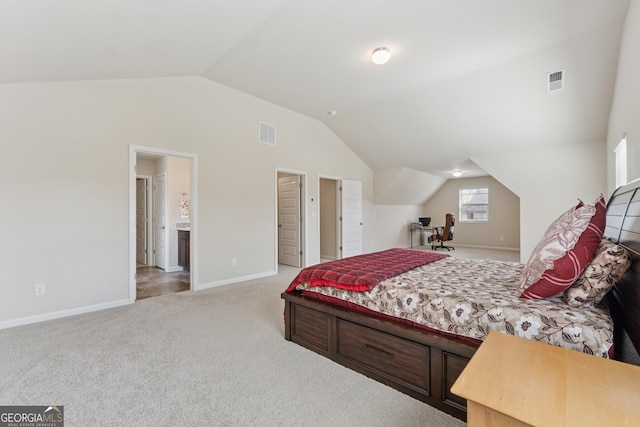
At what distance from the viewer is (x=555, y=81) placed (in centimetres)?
377

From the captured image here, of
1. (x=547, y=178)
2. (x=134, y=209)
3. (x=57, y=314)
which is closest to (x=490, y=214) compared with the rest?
(x=547, y=178)

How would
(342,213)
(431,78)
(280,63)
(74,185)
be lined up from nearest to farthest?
(74,185), (280,63), (431,78), (342,213)

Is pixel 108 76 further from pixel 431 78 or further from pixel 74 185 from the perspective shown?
pixel 431 78

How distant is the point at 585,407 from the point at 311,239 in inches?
210

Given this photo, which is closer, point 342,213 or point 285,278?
point 285,278

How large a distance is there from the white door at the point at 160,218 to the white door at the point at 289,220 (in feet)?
7.59

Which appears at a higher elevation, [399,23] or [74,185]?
[399,23]

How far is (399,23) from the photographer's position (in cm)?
290

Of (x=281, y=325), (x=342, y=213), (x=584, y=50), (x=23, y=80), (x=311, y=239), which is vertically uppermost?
(x=584, y=50)

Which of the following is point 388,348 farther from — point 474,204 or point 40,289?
point 474,204

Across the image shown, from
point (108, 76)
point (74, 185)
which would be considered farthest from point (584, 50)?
point (74, 185)

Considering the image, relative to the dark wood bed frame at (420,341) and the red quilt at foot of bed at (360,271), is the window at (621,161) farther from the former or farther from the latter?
the red quilt at foot of bed at (360,271)

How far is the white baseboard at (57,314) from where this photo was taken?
2.90 m

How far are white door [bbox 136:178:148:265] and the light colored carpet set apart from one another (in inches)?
135
